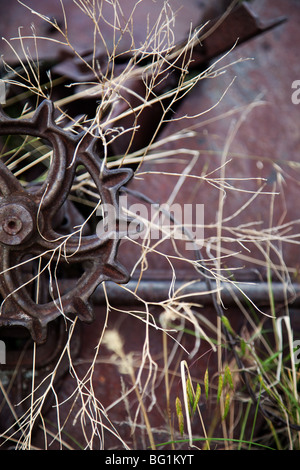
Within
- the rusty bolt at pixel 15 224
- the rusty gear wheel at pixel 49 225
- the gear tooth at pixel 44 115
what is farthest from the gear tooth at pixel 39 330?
the gear tooth at pixel 44 115

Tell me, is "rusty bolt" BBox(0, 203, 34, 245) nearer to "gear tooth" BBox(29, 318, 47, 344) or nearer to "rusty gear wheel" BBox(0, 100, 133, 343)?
"rusty gear wheel" BBox(0, 100, 133, 343)

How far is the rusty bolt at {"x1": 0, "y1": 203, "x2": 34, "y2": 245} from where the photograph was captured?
30.8 inches

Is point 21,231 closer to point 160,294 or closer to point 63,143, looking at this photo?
point 63,143

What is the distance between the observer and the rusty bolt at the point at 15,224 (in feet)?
2.57

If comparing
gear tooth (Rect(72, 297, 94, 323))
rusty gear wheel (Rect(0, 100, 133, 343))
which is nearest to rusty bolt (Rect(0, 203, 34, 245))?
rusty gear wheel (Rect(0, 100, 133, 343))

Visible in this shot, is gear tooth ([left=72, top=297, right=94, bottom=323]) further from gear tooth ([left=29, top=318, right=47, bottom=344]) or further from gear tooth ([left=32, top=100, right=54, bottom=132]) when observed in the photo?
gear tooth ([left=32, top=100, right=54, bottom=132])

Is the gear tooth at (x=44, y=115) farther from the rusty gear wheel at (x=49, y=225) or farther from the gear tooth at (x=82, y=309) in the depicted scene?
the gear tooth at (x=82, y=309)

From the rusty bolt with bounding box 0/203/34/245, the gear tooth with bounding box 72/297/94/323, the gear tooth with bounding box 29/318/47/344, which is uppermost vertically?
the rusty bolt with bounding box 0/203/34/245

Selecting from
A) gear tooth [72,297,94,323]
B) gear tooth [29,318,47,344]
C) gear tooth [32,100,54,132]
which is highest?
gear tooth [32,100,54,132]

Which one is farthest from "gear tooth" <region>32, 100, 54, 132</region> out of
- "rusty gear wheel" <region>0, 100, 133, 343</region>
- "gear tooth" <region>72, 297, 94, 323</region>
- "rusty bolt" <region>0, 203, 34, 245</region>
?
"gear tooth" <region>72, 297, 94, 323</region>

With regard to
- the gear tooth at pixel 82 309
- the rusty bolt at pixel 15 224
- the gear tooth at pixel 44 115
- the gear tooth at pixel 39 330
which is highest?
the gear tooth at pixel 44 115

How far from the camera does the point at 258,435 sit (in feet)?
3.92

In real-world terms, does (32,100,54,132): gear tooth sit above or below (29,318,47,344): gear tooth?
above

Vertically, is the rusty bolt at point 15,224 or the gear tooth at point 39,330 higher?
the rusty bolt at point 15,224
